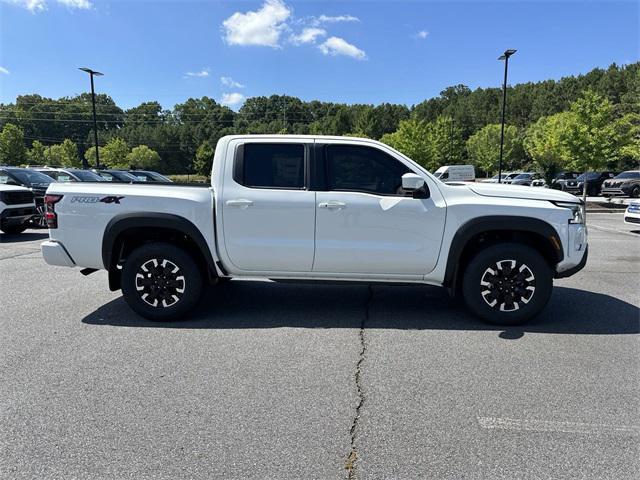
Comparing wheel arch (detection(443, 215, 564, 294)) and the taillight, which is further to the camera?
the taillight

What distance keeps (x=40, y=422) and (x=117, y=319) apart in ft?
7.02

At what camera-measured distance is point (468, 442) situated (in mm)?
2768

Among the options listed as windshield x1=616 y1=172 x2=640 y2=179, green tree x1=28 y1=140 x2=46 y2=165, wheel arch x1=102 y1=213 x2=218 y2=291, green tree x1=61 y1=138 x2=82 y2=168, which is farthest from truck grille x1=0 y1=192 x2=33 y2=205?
green tree x1=28 y1=140 x2=46 y2=165

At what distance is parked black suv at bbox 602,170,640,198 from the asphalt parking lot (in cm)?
2569

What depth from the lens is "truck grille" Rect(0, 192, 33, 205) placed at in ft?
36.6

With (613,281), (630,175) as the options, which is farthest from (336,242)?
(630,175)

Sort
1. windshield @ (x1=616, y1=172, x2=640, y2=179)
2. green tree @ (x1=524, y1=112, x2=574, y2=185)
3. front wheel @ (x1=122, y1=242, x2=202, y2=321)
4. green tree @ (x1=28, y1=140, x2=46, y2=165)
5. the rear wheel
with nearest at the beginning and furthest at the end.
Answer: front wheel @ (x1=122, y1=242, x2=202, y2=321)
the rear wheel
green tree @ (x1=524, y1=112, x2=574, y2=185)
windshield @ (x1=616, y1=172, x2=640, y2=179)
green tree @ (x1=28, y1=140, x2=46, y2=165)

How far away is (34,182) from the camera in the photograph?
1383 centimetres

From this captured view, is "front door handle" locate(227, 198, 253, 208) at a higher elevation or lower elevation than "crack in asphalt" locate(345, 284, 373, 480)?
higher

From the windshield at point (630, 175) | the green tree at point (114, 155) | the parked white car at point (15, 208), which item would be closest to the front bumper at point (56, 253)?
the parked white car at point (15, 208)

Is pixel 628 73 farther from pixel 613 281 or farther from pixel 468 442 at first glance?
pixel 468 442

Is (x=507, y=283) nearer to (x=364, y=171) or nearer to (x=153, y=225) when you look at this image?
(x=364, y=171)

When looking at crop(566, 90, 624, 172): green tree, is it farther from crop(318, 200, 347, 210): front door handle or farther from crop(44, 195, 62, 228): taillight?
crop(44, 195, 62, 228): taillight

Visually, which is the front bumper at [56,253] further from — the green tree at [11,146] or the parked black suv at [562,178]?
the green tree at [11,146]
